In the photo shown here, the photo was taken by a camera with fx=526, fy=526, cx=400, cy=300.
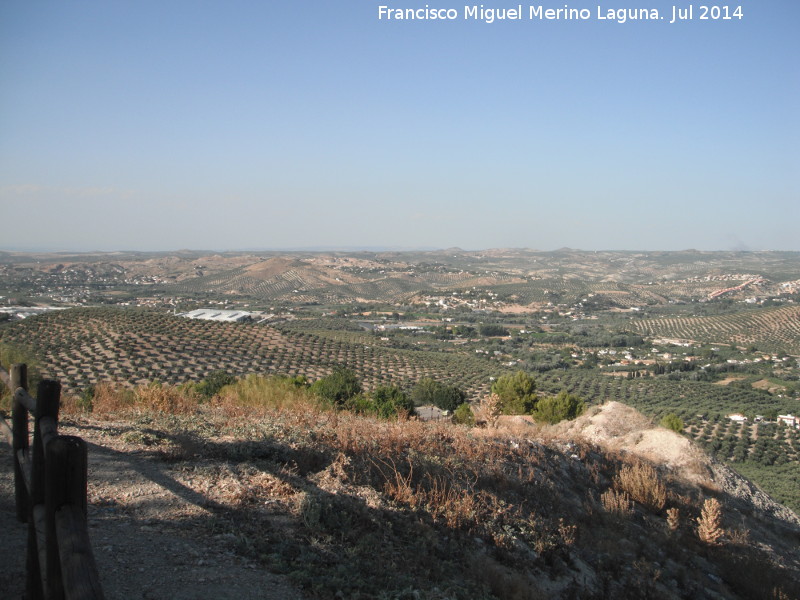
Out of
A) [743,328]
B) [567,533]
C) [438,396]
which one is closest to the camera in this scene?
[567,533]

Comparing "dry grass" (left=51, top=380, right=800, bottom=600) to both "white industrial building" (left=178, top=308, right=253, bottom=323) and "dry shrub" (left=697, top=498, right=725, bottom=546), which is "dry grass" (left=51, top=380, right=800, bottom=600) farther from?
"white industrial building" (left=178, top=308, right=253, bottom=323)

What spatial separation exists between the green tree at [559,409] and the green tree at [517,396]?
3.52ft

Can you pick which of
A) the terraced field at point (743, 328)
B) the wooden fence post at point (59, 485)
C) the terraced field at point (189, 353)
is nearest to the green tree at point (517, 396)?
the terraced field at point (189, 353)

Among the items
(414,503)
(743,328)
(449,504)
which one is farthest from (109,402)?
(743,328)

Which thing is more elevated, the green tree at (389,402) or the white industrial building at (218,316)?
the green tree at (389,402)

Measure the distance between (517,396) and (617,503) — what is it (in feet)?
47.9

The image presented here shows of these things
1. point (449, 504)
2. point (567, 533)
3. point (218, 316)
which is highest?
point (449, 504)

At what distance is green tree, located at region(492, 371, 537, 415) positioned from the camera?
21625 millimetres

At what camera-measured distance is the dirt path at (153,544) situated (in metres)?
3.42

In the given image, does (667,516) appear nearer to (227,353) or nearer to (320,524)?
(320,524)

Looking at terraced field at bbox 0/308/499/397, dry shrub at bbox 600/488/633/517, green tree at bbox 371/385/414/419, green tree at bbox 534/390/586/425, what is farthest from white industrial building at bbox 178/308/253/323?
dry shrub at bbox 600/488/633/517

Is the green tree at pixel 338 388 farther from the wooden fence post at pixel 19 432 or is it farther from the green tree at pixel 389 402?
the wooden fence post at pixel 19 432

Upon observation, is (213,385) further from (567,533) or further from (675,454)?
(567,533)

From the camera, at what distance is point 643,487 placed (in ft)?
26.8
